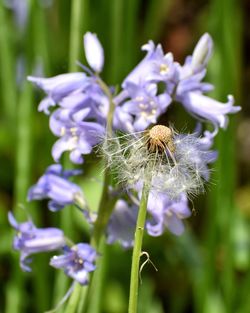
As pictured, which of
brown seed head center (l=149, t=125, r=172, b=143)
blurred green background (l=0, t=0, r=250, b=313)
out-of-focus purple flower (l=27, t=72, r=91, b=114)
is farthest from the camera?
blurred green background (l=0, t=0, r=250, b=313)

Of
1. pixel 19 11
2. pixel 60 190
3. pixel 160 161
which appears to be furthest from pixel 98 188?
pixel 160 161

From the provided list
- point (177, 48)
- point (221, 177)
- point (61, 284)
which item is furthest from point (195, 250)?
point (177, 48)

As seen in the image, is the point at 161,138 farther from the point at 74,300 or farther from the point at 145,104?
the point at 74,300

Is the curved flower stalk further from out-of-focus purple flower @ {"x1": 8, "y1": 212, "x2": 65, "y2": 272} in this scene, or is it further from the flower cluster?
out-of-focus purple flower @ {"x1": 8, "y1": 212, "x2": 65, "y2": 272}

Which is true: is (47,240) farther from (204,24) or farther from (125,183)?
(204,24)

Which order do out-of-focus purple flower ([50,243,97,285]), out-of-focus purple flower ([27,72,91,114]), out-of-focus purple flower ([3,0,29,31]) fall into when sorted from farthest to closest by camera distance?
out-of-focus purple flower ([3,0,29,31])
out-of-focus purple flower ([27,72,91,114])
out-of-focus purple flower ([50,243,97,285])

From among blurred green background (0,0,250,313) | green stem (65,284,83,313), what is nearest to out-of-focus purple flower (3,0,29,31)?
blurred green background (0,0,250,313)
